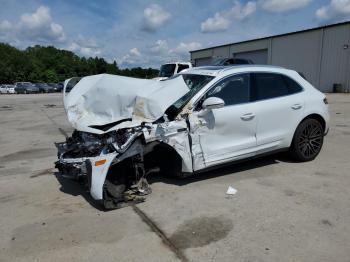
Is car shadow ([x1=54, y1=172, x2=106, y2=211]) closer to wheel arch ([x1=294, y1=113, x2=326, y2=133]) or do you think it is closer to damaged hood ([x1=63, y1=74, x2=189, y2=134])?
damaged hood ([x1=63, y1=74, x2=189, y2=134])

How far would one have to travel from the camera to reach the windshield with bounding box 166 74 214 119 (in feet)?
16.1

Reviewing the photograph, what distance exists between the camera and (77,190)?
5195 millimetres

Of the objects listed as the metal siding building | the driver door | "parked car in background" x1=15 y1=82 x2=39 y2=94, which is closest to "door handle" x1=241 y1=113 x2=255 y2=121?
the driver door

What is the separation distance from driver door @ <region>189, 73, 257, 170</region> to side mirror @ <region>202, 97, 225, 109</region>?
14 centimetres

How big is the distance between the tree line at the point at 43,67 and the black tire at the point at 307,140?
186 ft

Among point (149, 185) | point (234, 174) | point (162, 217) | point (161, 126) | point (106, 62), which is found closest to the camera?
point (162, 217)

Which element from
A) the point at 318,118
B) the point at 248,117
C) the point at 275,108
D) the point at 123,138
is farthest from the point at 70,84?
the point at 318,118

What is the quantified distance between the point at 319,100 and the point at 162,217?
3.78 m

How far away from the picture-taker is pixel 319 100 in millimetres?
6188

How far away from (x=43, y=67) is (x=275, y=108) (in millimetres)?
87201

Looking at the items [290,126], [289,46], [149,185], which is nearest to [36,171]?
[149,185]

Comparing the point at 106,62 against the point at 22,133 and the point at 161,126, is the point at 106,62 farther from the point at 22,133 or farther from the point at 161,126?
the point at 161,126

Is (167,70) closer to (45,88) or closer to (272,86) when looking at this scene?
(272,86)

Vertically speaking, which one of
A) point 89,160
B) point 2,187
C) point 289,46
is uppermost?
point 289,46
